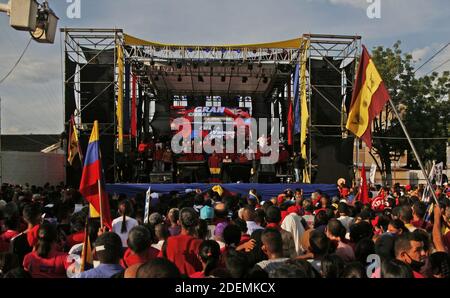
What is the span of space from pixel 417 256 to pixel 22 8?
8.39 meters

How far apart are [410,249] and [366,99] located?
113 inches

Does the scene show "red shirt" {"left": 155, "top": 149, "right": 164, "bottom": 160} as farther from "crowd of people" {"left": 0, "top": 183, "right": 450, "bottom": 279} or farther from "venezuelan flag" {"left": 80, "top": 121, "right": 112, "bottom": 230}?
"venezuelan flag" {"left": 80, "top": 121, "right": 112, "bottom": 230}

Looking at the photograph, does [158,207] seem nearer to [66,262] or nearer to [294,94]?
[66,262]

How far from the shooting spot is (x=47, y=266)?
4.05 m

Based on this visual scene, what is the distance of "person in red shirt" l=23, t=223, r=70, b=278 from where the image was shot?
13.3ft

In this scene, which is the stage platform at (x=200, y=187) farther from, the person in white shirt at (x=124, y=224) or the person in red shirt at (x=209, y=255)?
the person in red shirt at (x=209, y=255)

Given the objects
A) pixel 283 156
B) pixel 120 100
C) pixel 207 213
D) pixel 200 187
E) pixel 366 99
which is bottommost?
pixel 200 187

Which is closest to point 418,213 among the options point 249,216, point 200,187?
point 249,216

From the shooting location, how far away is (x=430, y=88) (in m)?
28.0

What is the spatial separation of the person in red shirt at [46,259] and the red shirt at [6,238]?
94 cm

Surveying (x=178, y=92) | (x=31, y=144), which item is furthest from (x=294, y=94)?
(x=31, y=144)

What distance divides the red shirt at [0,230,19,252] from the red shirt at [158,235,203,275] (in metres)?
1.61

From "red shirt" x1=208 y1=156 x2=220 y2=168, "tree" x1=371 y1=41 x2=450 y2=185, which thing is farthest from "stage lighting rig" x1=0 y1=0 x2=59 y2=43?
"tree" x1=371 y1=41 x2=450 y2=185

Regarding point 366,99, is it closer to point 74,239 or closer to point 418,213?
point 418,213
